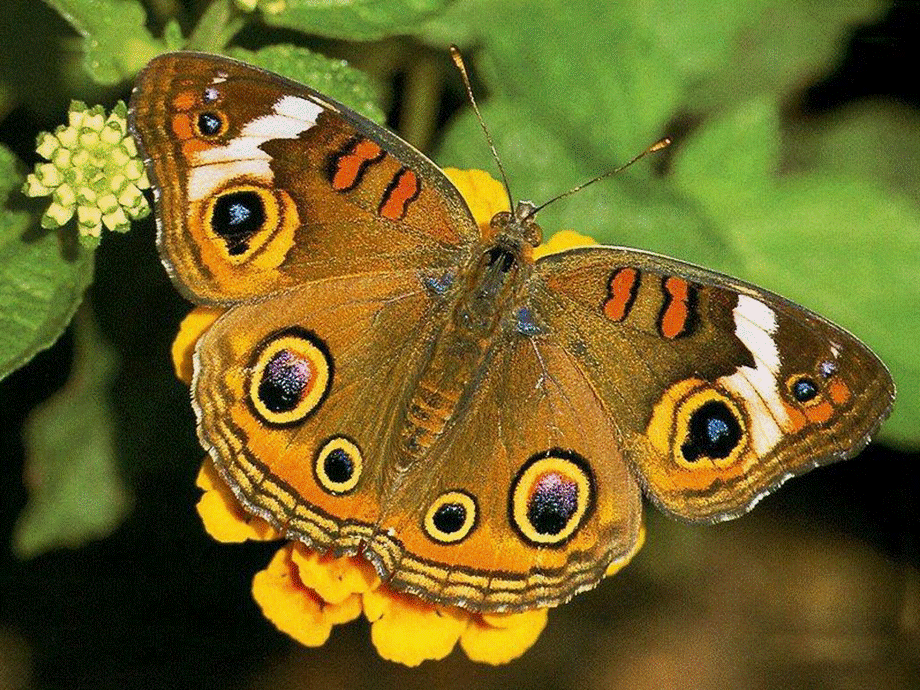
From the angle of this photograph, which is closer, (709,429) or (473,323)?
(709,429)

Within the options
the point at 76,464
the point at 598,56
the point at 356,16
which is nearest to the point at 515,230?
the point at 356,16

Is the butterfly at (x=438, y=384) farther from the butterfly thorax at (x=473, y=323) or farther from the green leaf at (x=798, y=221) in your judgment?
the green leaf at (x=798, y=221)

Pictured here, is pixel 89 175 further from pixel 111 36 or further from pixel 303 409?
pixel 303 409

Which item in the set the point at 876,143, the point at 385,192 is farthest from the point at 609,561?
the point at 876,143

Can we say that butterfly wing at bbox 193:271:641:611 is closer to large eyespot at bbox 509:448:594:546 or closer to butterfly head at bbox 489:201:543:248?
large eyespot at bbox 509:448:594:546

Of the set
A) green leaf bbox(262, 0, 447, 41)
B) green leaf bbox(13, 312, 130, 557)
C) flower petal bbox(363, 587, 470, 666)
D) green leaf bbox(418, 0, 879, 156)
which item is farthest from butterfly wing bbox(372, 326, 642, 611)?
green leaf bbox(13, 312, 130, 557)

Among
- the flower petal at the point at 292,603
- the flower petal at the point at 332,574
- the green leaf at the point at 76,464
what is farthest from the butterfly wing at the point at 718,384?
the green leaf at the point at 76,464
